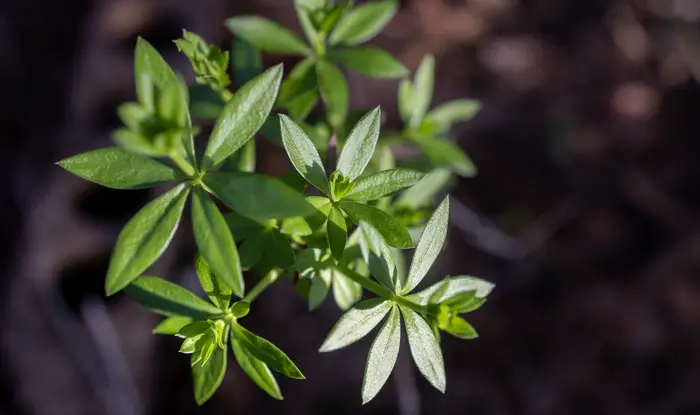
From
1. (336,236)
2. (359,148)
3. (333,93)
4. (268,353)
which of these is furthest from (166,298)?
(333,93)

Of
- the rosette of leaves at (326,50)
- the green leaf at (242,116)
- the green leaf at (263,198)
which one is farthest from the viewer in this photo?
the rosette of leaves at (326,50)

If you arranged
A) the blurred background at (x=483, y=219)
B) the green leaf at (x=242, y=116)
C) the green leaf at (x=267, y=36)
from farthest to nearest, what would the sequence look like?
the blurred background at (x=483, y=219) → the green leaf at (x=267, y=36) → the green leaf at (x=242, y=116)

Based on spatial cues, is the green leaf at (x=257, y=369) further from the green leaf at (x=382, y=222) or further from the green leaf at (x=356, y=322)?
the green leaf at (x=382, y=222)

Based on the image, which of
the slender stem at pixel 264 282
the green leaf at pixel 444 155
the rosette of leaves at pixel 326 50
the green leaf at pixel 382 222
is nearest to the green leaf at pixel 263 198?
the green leaf at pixel 382 222

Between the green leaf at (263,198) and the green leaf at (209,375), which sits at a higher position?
the green leaf at (263,198)

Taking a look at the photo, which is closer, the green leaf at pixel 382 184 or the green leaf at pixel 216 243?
the green leaf at pixel 216 243

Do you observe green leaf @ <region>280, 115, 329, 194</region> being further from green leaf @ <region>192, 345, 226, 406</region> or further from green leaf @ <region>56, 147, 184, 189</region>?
green leaf @ <region>192, 345, 226, 406</region>
